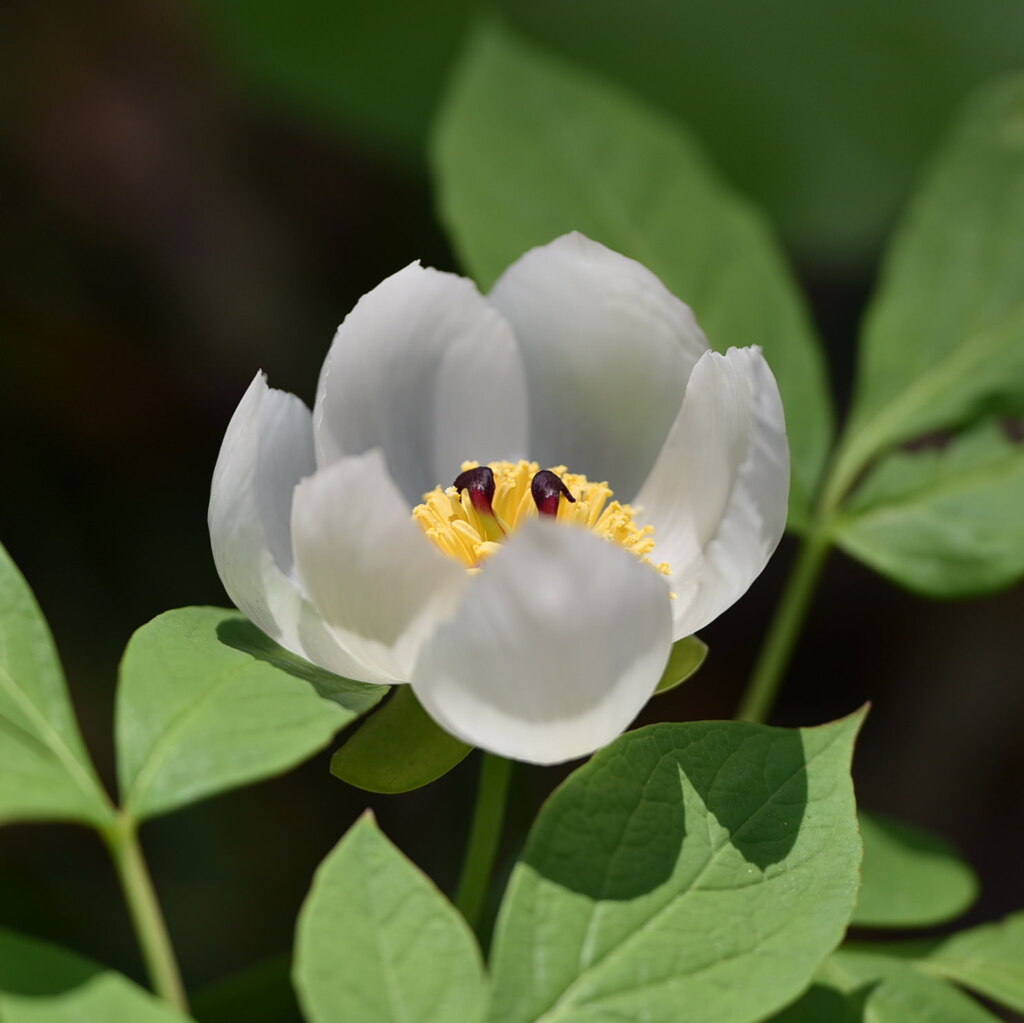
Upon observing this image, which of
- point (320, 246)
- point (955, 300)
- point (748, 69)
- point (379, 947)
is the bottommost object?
point (379, 947)

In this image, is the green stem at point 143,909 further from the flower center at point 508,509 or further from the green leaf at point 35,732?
the flower center at point 508,509

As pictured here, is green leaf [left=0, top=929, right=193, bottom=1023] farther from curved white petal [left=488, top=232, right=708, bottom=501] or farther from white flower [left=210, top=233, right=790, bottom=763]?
curved white petal [left=488, top=232, right=708, bottom=501]

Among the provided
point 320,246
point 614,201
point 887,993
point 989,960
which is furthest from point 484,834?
point 320,246

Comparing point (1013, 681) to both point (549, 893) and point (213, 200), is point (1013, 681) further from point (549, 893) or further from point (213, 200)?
point (549, 893)

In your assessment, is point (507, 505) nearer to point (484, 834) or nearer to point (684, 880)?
point (484, 834)

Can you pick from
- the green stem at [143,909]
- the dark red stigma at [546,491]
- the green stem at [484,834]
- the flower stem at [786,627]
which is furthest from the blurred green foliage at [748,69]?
the green stem at [143,909]
